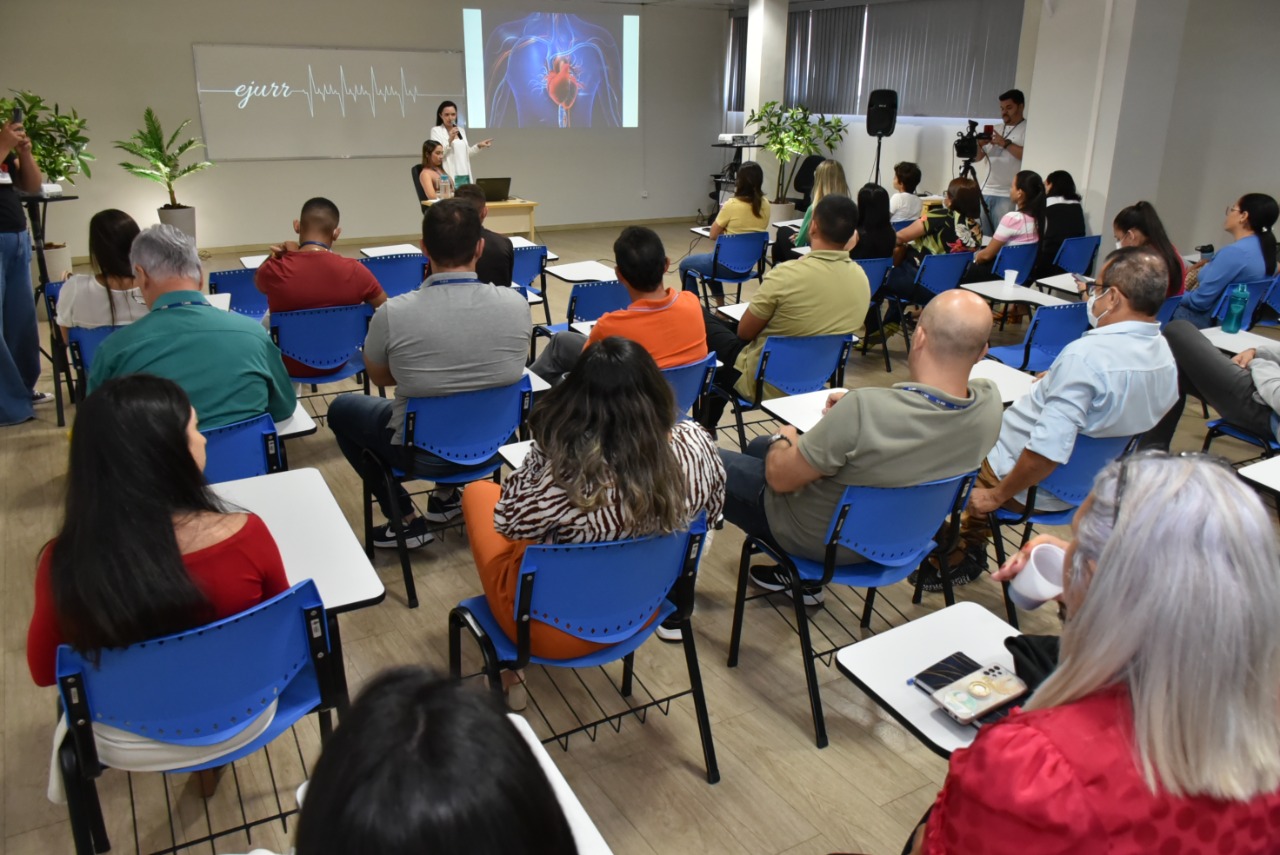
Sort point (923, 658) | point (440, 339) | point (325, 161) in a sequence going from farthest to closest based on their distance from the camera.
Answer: point (325, 161), point (440, 339), point (923, 658)

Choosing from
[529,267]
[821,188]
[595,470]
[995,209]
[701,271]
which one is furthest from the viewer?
[995,209]

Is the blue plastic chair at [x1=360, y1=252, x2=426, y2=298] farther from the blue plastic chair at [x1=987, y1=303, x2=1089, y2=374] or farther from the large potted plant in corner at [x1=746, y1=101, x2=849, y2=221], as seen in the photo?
the large potted plant in corner at [x1=746, y1=101, x2=849, y2=221]

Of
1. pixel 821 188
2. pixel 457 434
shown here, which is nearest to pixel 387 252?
pixel 821 188

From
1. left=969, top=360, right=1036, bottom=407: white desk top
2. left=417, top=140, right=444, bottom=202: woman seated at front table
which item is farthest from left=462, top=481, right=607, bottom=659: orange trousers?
left=417, top=140, right=444, bottom=202: woman seated at front table

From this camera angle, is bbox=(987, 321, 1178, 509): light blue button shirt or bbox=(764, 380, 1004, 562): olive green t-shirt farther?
bbox=(987, 321, 1178, 509): light blue button shirt

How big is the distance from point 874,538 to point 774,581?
0.87m

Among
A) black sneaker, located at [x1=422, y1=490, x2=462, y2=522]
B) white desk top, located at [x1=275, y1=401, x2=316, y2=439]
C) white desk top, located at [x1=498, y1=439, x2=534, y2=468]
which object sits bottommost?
black sneaker, located at [x1=422, y1=490, x2=462, y2=522]

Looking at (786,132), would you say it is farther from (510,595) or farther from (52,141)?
(510,595)

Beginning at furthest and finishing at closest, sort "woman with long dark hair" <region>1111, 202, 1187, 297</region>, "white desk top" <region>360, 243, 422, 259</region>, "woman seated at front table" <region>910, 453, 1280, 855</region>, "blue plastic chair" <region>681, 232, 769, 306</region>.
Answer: "blue plastic chair" <region>681, 232, 769, 306</region>, "white desk top" <region>360, 243, 422, 259</region>, "woman with long dark hair" <region>1111, 202, 1187, 297</region>, "woman seated at front table" <region>910, 453, 1280, 855</region>

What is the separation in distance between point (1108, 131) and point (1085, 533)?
20.3 feet

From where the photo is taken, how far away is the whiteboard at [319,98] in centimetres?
908

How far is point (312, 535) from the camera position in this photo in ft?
7.13

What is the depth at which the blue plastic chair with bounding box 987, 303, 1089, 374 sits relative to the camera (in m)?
4.29

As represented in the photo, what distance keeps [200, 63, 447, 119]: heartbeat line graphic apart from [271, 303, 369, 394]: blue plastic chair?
21.4 ft
